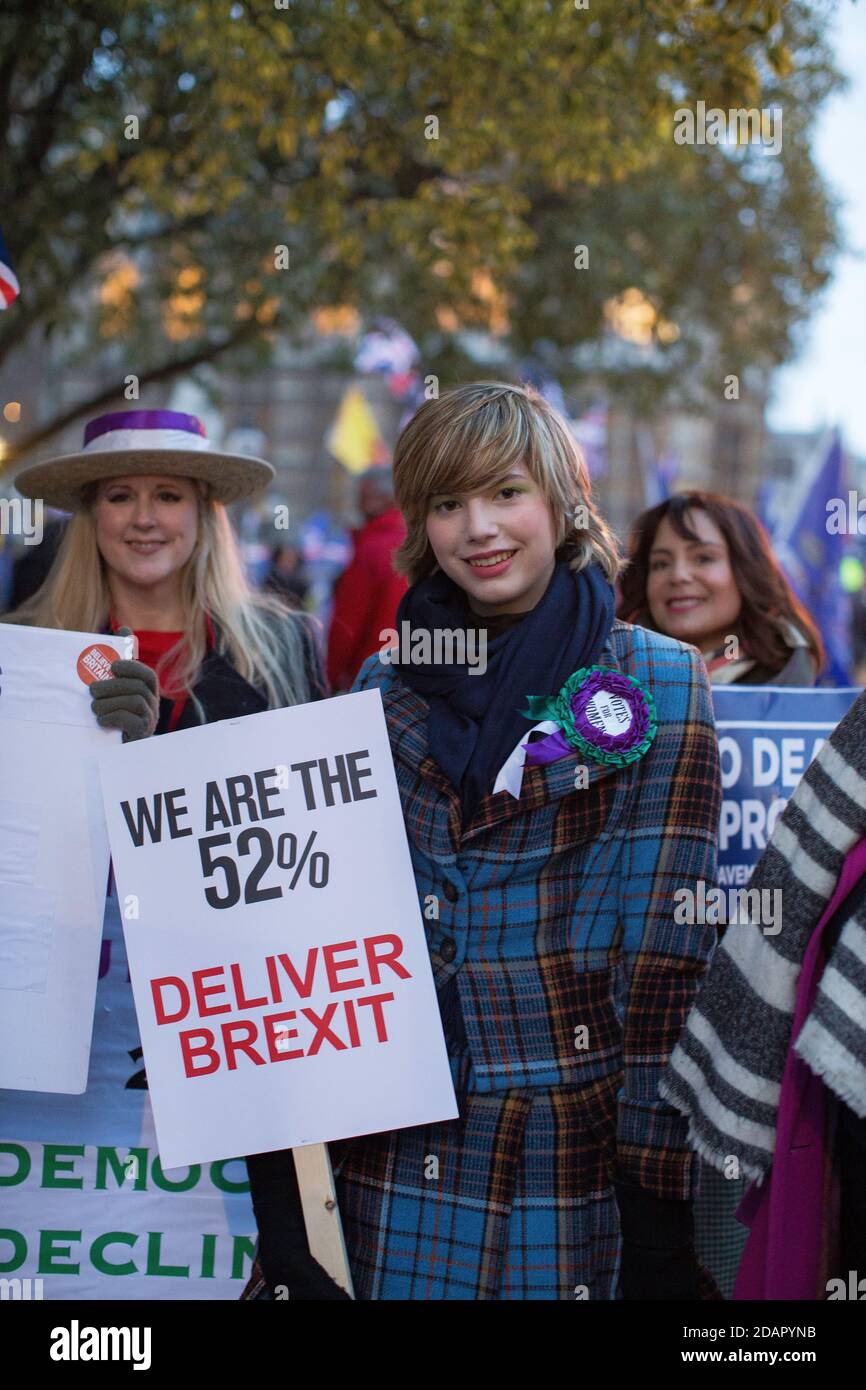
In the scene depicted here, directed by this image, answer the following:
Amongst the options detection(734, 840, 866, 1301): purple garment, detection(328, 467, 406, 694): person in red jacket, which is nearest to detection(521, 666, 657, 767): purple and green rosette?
detection(734, 840, 866, 1301): purple garment

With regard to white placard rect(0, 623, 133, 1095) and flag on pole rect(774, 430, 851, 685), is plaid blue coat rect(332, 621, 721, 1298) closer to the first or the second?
white placard rect(0, 623, 133, 1095)

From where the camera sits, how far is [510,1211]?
2520mm

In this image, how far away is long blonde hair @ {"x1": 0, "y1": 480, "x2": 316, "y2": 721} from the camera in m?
3.69

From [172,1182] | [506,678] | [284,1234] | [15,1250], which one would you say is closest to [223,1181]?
[172,1182]

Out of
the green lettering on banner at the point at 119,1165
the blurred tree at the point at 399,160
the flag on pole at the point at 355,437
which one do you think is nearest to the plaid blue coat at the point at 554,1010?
the green lettering on banner at the point at 119,1165

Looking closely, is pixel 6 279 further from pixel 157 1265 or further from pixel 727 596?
pixel 157 1265

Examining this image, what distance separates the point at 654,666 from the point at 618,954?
0.52 meters

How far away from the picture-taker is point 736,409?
48.7 metres

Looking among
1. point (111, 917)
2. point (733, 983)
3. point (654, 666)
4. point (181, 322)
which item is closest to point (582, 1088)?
point (733, 983)

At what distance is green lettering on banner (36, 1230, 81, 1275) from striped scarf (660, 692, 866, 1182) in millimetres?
1498

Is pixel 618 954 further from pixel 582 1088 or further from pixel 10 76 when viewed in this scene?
pixel 10 76

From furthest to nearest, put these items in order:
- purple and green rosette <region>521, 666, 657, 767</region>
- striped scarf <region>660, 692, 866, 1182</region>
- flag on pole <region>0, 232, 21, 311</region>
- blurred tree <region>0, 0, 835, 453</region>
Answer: blurred tree <region>0, 0, 835, 453</region> < flag on pole <region>0, 232, 21, 311</region> < purple and green rosette <region>521, 666, 657, 767</region> < striped scarf <region>660, 692, 866, 1182</region>

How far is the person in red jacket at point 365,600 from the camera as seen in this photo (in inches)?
258

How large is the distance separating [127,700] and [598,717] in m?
1.02
